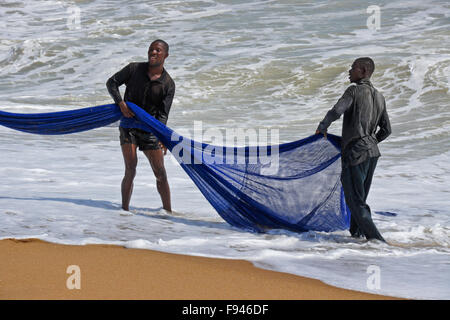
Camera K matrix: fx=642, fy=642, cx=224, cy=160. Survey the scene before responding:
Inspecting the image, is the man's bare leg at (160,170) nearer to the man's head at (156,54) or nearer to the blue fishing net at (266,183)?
the blue fishing net at (266,183)

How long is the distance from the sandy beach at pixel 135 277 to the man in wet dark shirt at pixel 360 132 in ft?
3.86

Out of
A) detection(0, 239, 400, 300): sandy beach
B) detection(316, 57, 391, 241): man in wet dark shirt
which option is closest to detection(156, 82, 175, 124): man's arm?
detection(316, 57, 391, 241): man in wet dark shirt

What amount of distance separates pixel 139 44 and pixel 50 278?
66.5 feet

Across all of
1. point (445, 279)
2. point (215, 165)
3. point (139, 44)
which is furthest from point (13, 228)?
point (139, 44)

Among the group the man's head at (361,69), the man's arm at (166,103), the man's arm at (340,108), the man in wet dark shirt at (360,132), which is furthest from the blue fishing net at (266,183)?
the man's head at (361,69)

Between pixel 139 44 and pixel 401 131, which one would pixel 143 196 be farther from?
pixel 139 44

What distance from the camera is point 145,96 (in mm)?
5555

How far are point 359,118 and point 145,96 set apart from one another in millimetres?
1857

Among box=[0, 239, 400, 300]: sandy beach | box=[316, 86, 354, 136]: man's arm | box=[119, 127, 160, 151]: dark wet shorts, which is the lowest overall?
box=[0, 239, 400, 300]: sandy beach

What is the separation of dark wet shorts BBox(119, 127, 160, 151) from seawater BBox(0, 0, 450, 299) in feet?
2.15

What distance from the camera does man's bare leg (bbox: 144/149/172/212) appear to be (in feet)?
18.8

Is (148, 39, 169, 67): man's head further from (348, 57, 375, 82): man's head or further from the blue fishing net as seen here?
Result: (348, 57, 375, 82): man's head

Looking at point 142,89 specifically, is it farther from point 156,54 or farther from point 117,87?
point 156,54

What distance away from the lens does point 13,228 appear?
498 centimetres
